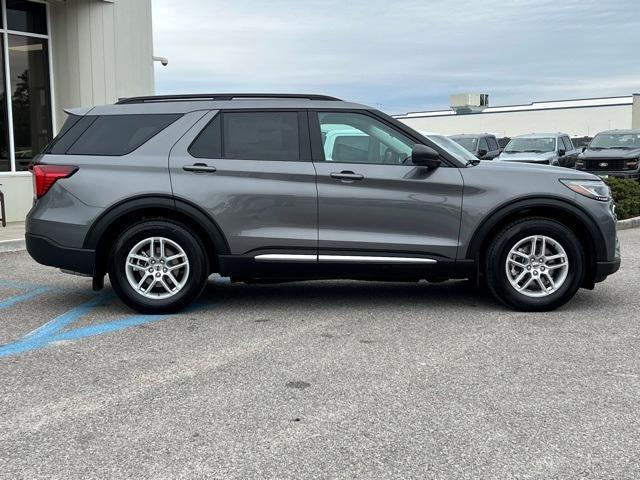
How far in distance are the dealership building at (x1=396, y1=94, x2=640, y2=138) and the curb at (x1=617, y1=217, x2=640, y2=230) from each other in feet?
130

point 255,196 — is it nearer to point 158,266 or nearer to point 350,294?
point 158,266

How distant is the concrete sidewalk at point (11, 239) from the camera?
9.48 metres

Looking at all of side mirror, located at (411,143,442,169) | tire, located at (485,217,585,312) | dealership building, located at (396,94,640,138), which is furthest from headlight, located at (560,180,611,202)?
dealership building, located at (396,94,640,138)

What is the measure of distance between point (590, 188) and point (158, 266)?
3726 mm

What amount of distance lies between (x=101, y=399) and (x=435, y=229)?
10.0 ft

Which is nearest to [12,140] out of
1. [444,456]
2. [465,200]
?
[465,200]

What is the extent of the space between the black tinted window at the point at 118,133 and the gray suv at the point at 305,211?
0.05 ft

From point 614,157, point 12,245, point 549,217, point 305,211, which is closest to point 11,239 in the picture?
point 12,245

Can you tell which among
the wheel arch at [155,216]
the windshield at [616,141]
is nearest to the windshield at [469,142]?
the windshield at [616,141]

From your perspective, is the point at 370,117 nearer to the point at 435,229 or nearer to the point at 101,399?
the point at 435,229

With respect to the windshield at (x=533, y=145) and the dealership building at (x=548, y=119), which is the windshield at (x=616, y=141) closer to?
the windshield at (x=533, y=145)

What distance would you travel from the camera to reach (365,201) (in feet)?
19.0

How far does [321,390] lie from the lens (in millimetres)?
4051

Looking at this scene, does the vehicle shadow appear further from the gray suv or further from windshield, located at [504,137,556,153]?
windshield, located at [504,137,556,153]
